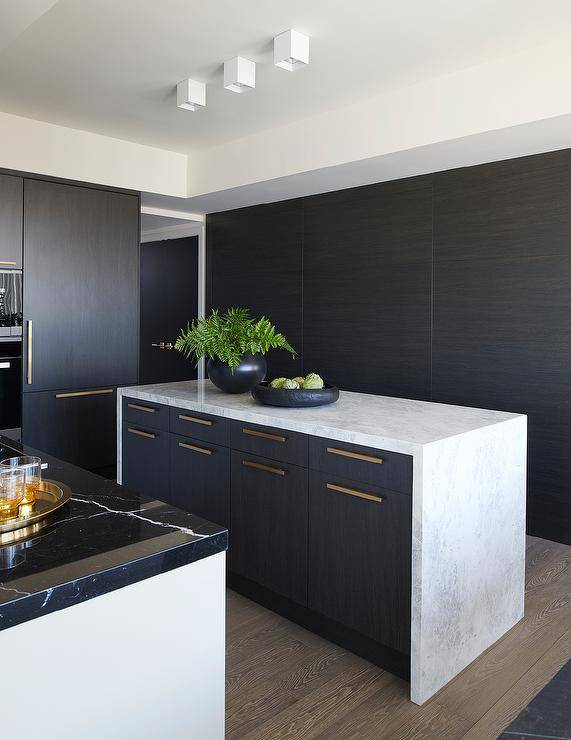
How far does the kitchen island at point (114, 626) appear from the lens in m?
1.05

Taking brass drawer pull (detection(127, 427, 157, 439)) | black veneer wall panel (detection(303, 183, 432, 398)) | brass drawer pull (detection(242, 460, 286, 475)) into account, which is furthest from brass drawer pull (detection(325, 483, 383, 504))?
black veneer wall panel (detection(303, 183, 432, 398))

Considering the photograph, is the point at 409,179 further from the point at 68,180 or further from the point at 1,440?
the point at 1,440

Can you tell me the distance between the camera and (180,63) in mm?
3117

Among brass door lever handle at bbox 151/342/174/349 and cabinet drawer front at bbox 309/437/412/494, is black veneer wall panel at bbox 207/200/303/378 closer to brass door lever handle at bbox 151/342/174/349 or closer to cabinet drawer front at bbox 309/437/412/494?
brass door lever handle at bbox 151/342/174/349

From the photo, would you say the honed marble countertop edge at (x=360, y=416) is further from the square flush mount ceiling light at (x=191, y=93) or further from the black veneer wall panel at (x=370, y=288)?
the square flush mount ceiling light at (x=191, y=93)

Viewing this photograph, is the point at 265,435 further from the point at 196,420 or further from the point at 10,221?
the point at 10,221

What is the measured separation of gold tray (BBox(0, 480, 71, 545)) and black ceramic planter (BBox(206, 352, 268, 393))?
58.4 inches

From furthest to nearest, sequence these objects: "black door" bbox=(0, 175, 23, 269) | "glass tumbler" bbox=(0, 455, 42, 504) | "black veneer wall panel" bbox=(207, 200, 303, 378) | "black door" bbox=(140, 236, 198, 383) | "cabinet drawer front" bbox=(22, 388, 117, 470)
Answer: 1. "black door" bbox=(140, 236, 198, 383)
2. "black veneer wall panel" bbox=(207, 200, 303, 378)
3. "cabinet drawer front" bbox=(22, 388, 117, 470)
4. "black door" bbox=(0, 175, 23, 269)
5. "glass tumbler" bbox=(0, 455, 42, 504)

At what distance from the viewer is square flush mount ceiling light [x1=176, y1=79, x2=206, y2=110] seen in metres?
3.33

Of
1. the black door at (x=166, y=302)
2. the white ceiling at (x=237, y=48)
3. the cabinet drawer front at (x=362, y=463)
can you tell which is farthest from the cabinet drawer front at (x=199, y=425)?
the black door at (x=166, y=302)

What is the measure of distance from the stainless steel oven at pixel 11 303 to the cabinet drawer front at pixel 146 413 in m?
1.35

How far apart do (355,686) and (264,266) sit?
12.0ft

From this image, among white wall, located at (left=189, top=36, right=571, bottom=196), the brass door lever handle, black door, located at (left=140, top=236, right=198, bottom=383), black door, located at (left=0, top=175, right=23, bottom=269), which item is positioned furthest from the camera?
the brass door lever handle

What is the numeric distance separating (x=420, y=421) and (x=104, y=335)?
2895 millimetres
